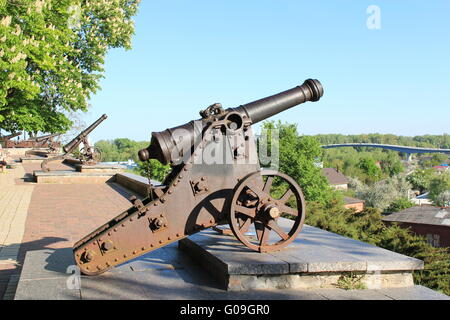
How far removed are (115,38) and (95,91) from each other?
9.97 ft

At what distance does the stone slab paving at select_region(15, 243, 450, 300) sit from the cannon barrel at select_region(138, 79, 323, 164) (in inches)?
44.9

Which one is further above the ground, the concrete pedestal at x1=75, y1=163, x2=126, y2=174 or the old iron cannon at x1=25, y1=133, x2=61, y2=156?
the old iron cannon at x1=25, y1=133, x2=61, y2=156

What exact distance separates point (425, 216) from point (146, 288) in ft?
114

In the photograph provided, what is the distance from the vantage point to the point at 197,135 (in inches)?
164

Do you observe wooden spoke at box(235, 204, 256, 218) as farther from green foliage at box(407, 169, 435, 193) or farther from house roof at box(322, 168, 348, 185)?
green foliage at box(407, 169, 435, 193)

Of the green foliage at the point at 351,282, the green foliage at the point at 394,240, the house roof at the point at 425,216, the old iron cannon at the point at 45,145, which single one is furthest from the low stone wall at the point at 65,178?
the house roof at the point at 425,216

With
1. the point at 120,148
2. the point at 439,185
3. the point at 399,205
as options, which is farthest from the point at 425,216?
the point at 120,148

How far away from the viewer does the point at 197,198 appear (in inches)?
159

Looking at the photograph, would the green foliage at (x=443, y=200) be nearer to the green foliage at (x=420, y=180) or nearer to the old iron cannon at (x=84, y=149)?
the green foliage at (x=420, y=180)

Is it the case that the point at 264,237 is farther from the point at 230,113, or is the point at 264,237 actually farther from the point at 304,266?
the point at 230,113

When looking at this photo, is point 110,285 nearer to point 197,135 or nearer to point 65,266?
point 65,266

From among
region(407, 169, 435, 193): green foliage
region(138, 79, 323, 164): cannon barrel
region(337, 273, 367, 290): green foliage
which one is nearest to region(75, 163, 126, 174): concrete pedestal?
region(138, 79, 323, 164): cannon barrel

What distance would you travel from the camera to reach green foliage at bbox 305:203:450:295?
378 inches
